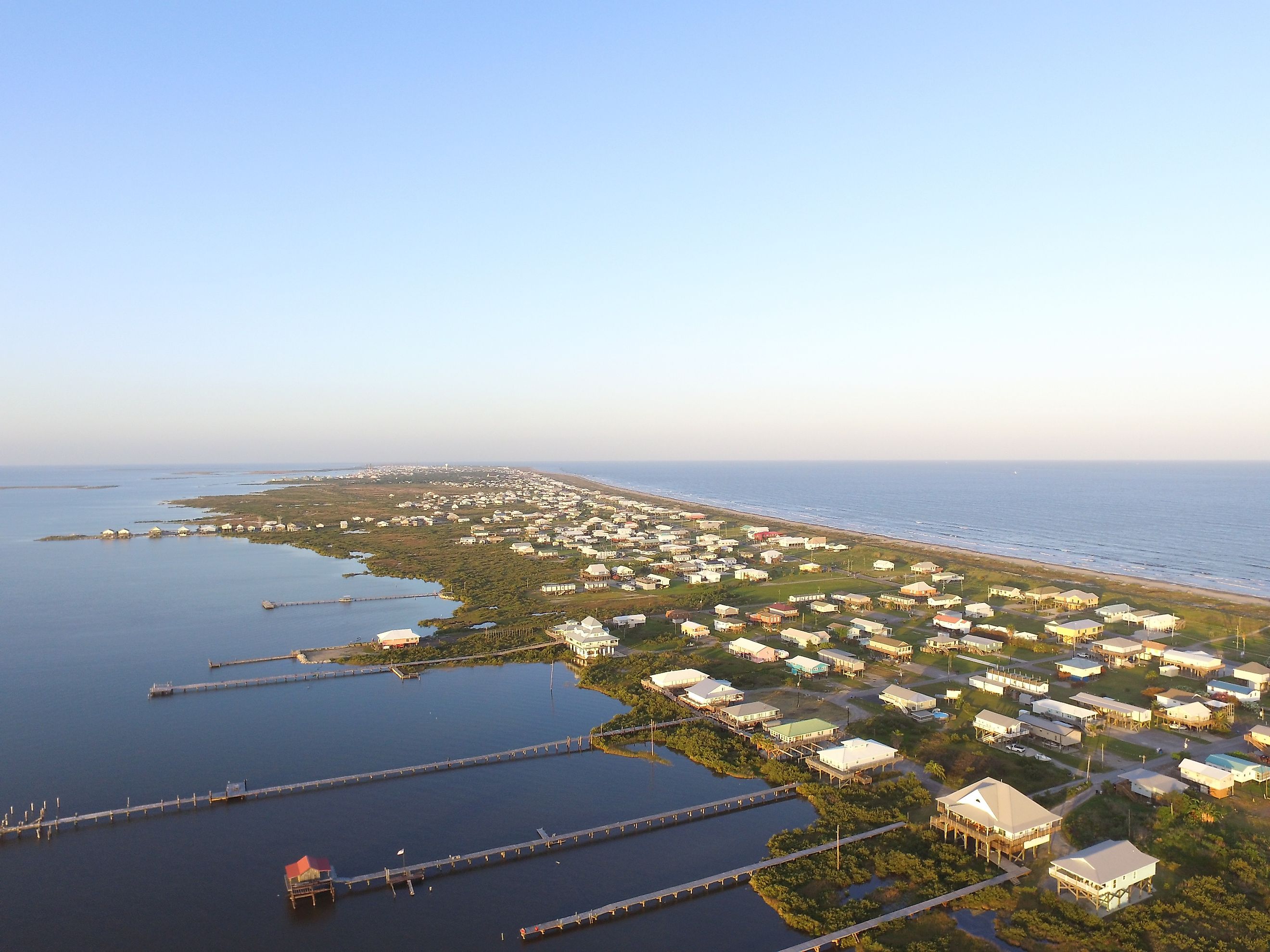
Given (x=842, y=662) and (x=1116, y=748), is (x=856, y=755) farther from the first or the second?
(x=842, y=662)

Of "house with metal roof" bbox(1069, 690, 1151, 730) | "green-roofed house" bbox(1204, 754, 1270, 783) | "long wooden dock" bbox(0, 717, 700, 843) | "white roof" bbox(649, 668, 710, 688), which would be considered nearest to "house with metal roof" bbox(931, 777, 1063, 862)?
"green-roofed house" bbox(1204, 754, 1270, 783)

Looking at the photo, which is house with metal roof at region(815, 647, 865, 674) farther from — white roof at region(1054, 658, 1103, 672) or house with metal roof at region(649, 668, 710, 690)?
white roof at region(1054, 658, 1103, 672)

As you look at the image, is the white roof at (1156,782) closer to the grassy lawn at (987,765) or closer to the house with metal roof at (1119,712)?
the grassy lawn at (987,765)

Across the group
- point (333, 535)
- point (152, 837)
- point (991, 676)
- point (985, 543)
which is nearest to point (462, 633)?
point (152, 837)

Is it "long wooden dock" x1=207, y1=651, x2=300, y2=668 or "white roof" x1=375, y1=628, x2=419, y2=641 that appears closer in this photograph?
"long wooden dock" x1=207, y1=651, x2=300, y2=668

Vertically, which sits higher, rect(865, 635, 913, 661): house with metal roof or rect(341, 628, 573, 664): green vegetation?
rect(865, 635, 913, 661): house with metal roof

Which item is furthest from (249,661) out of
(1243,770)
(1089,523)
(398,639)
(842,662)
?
(1089,523)

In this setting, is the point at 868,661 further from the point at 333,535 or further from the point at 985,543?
the point at 333,535
